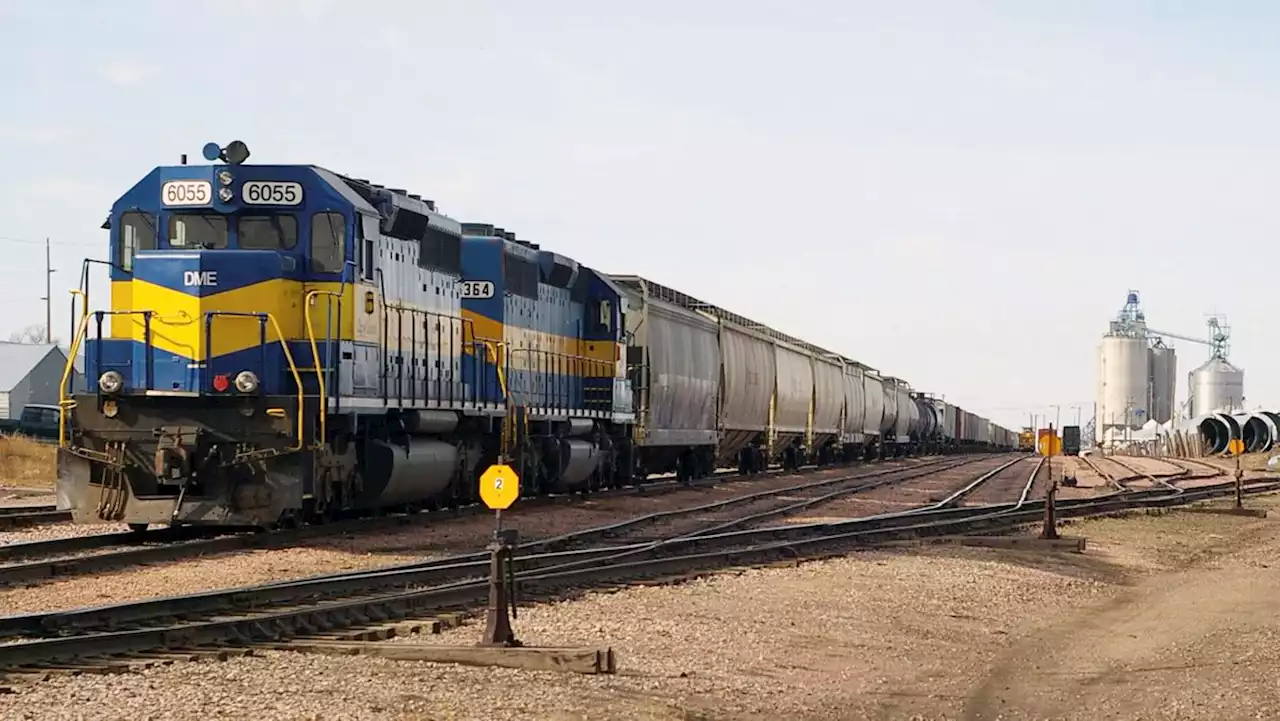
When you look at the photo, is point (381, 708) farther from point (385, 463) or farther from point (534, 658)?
point (385, 463)

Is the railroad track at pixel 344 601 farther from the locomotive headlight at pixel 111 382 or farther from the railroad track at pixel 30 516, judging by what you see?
the railroad track at pixel 30 516

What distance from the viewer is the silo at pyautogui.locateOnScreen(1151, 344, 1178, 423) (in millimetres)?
150125

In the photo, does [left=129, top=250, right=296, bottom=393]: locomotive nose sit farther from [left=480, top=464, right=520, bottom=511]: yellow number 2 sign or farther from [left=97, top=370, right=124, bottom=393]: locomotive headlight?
[left=480, top=464, right=520, bottom=511]: yellow number 2 sign

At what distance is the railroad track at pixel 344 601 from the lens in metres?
9.03

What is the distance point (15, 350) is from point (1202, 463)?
55.0 m

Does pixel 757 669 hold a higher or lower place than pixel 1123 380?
lower

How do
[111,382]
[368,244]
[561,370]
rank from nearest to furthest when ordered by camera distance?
[111,382] → [368,244] → [561,370]

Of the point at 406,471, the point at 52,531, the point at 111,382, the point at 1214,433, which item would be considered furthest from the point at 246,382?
the point at 1214,433

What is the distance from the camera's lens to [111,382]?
628 inches

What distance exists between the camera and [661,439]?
3025 cm

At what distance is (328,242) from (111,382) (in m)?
2.64

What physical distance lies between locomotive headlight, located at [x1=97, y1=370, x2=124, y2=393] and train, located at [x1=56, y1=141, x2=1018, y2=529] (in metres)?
0.03

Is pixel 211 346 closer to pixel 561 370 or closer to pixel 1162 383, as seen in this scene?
pixel 561 370

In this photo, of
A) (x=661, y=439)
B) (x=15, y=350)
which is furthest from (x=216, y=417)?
(x=15, y=350)
